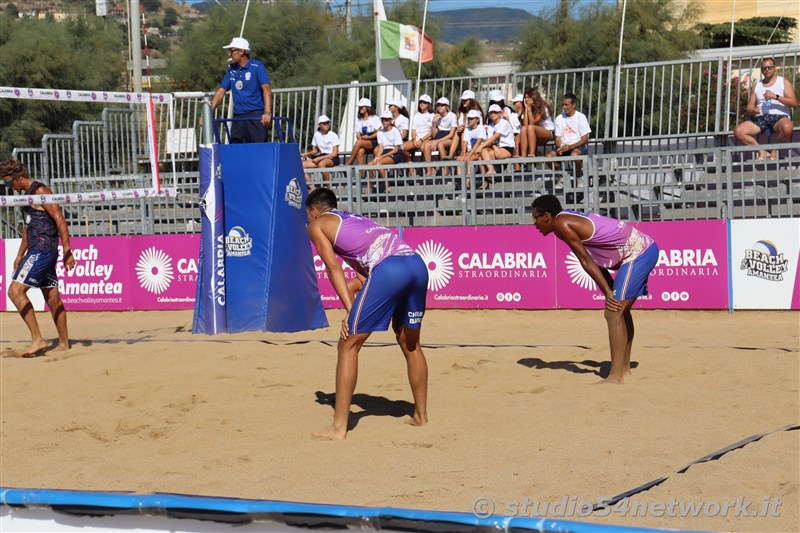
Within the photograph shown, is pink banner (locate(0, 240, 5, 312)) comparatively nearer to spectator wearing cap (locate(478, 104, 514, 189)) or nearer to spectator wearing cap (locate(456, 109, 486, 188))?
spectator wearing cap (locate(456, 109, 486, 188))

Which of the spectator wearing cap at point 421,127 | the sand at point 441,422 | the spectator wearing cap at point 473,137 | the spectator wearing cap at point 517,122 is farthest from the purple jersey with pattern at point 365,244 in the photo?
the spectator wearing cap at point 421,127

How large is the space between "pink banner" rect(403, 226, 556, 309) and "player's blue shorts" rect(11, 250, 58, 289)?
512 centimetres

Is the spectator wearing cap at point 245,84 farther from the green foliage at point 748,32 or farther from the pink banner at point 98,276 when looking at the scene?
the green foliage at point 748,32

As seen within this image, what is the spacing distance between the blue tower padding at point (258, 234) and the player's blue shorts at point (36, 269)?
1.90 metres

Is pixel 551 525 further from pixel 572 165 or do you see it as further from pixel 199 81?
pixel 199 81

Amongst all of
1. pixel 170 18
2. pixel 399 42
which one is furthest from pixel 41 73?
pixel 170 18

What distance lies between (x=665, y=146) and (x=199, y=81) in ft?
94.3

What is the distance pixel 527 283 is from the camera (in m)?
13.1

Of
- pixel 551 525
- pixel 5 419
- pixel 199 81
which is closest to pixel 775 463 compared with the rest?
pixel 551 525

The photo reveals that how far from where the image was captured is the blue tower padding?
11.0 metres

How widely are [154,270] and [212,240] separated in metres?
4.09

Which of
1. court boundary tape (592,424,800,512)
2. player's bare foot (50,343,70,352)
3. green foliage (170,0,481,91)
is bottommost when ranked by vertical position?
player's bare foot (50,343,70,352)

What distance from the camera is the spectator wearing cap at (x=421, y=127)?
51.6ft

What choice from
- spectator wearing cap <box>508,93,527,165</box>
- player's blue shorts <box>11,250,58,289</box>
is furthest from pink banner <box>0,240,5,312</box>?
spectator wearing cap <box>508,93,527,165</box>
